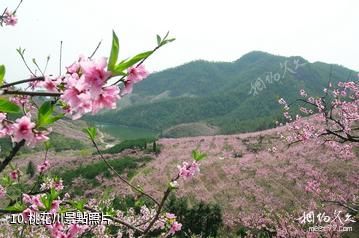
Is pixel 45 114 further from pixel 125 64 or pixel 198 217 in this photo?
pixel 198 217

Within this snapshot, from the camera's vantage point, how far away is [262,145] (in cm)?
4231

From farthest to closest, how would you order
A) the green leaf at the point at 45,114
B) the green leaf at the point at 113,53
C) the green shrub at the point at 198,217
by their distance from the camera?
1. the green shrub at the point at 198,217
2. the green leaf at the point at 45,114
3. the green leaf at the point at 113,53

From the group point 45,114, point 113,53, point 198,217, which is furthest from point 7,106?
point 198,217

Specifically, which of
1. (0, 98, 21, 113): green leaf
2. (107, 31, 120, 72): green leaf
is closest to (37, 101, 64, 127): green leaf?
(0, 98, 21, 113): green leaf

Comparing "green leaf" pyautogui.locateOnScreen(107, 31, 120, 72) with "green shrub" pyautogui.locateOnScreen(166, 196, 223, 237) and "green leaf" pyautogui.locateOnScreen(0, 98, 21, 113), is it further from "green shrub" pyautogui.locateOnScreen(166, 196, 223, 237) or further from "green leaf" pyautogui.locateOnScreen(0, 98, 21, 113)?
"green shrub" pyautogui.locateOnScreen(166, 196, 223, 237)

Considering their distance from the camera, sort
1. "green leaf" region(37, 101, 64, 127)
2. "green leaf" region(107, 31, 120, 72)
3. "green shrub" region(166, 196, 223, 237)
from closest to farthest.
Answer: "green leaf" region(107, 31, 120, 72) < "green leaf" region(37, 101, 64, 127) < "green shrub" region(166, 196, 223, 237)

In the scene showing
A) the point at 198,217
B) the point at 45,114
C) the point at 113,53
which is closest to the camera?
the point at 113,53

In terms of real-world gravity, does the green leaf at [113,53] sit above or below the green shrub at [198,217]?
above

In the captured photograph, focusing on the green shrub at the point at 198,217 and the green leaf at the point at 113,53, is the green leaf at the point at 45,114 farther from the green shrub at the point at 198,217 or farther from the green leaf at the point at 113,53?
the green shrub at the point at 198,217

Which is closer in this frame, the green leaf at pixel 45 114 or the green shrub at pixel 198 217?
the green leaf at pixel 45 114

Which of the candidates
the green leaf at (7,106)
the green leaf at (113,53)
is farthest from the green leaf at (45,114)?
the green leaf at (113,53)

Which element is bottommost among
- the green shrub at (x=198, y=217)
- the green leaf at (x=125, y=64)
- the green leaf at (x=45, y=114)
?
the green shrub at (x=198, y=217)

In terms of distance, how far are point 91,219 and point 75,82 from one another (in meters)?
1.96

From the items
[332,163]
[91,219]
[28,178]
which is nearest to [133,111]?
[28,178]
